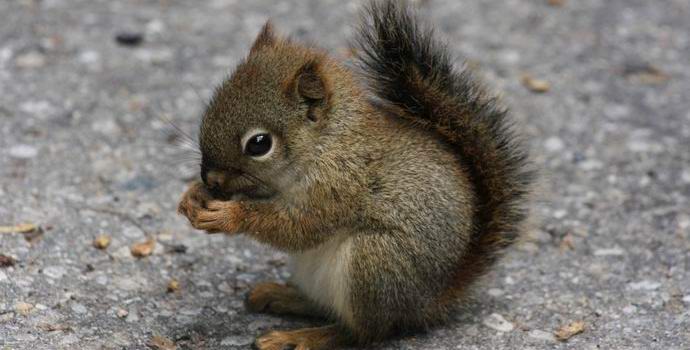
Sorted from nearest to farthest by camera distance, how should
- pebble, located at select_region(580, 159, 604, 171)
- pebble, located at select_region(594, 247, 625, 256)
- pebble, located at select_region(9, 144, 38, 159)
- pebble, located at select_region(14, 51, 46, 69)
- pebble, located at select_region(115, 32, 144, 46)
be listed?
pebble, located at select_region(594, 247, 625, 256) → pebble, located at select_region(9, 144, 38, 159) → pebble, located at select_region(580, 159, 604, 171) → pebble, located at select_region(14, 51, 46, 69) → pebble, located at select_region(115, 32, 144, 46)

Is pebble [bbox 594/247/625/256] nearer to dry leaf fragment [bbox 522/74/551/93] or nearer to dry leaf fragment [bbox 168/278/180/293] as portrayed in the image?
dry leaf fragment [bbox 522/74/551/93]

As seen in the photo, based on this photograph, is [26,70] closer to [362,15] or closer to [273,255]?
[273,255]

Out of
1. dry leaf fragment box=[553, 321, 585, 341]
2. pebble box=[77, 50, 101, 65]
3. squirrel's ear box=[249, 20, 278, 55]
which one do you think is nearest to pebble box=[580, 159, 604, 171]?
dry leaf fragment box=[553, 321, 585, 341]

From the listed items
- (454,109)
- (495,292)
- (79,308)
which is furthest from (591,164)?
(79,308)

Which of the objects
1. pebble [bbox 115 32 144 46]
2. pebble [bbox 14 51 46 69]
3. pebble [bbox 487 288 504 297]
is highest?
pebble [bbox 487 288 504 297]

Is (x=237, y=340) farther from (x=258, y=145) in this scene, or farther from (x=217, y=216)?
(x=258, y=145)

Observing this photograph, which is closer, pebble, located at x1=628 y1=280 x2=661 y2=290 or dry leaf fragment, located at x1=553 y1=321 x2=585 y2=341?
dry leaf fragment, located at x1=553 y1=321 x2=585 y2=341

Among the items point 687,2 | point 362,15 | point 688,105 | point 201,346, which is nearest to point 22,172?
point 201,346

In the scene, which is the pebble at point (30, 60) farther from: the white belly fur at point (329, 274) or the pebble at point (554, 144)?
the pebble at point (554, 144)
